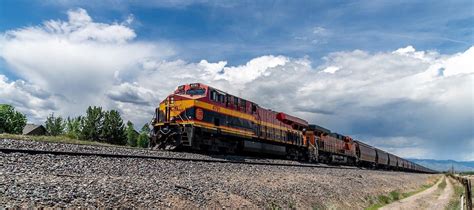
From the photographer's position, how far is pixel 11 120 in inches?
3123

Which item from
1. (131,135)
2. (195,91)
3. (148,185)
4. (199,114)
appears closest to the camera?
(148,185)

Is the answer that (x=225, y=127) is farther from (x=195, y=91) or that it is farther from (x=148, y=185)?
(x=148, y=185)

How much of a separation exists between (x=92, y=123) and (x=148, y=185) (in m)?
79.8

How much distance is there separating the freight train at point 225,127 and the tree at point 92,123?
60.2 metres

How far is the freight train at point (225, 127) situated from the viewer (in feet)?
60.4

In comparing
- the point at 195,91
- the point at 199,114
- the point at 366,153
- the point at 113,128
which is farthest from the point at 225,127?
the point at 113,128

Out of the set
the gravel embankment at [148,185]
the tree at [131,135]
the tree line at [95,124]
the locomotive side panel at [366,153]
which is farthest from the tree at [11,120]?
the gravel embankment at [148,185]

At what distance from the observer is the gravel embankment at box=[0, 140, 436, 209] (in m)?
6.92

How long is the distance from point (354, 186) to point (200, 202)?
11.1m

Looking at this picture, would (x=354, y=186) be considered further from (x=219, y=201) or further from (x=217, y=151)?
(x=219, y=201)

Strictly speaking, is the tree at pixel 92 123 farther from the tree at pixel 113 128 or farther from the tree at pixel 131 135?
the tree at pixel 131 135

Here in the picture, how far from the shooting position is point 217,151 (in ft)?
66.5

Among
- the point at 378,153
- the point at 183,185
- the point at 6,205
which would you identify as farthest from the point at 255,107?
the point at 378,153

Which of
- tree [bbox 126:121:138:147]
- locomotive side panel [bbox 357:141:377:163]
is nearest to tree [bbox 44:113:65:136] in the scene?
tree [bbox 126:121:138:147]
